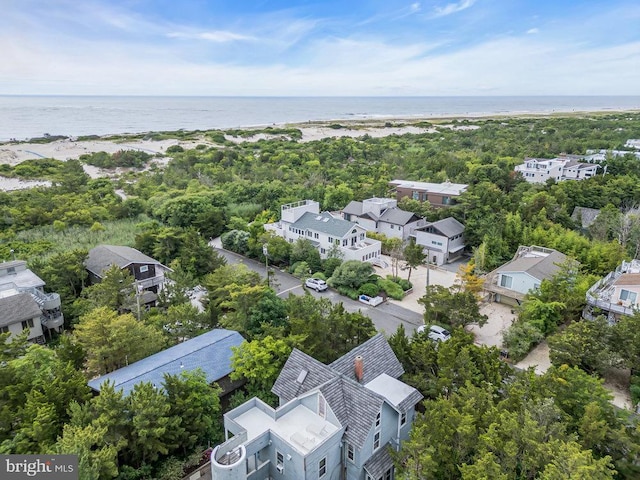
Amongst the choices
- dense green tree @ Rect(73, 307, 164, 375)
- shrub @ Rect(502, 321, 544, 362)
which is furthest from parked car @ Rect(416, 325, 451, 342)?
dense green tree @ Rect(73, 307, 164, 375)

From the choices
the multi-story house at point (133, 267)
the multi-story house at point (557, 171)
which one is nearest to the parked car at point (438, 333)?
the multi-story house at point (133, 267)

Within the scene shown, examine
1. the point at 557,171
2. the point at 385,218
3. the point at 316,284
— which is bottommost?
the point at 316,284

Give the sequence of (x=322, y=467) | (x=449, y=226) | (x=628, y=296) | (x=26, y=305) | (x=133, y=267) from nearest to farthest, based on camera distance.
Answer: (x=322, y=467)
(x=26, y=305)
(x=628, y=296)
(x=133, y=267)
(x=449, y=226)

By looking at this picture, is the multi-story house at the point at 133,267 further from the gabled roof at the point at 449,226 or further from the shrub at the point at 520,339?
the gabled roof at the point at 449,226

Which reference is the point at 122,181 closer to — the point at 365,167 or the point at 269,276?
the point at 365,167

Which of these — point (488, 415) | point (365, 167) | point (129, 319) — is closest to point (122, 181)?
point (365, 167)

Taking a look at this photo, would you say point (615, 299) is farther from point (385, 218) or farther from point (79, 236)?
point (79, 236)

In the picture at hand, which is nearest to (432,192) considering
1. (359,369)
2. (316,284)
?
(316,284)
